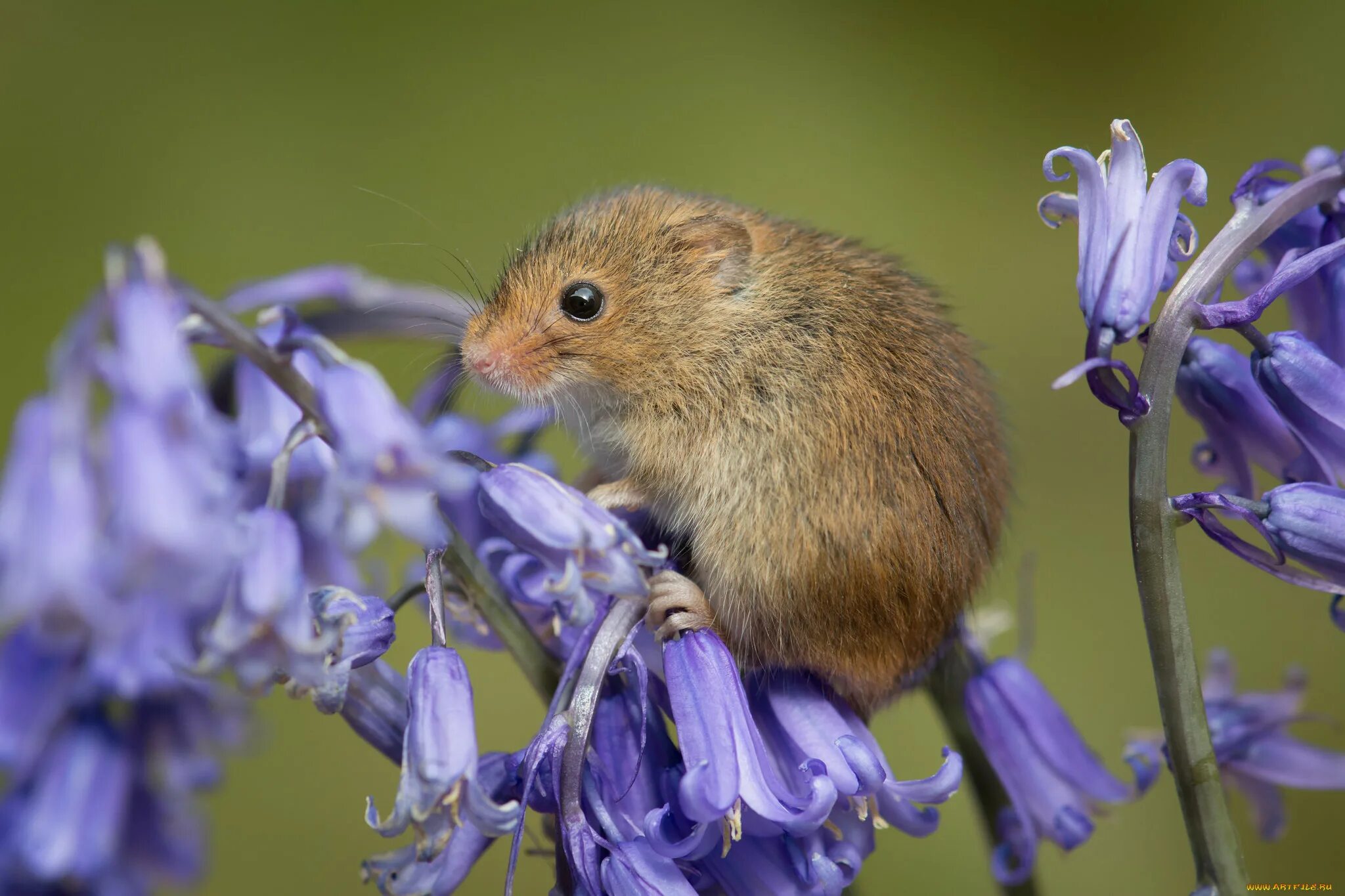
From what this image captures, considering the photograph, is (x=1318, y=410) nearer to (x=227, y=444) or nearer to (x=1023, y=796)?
(x=1023, y=796)

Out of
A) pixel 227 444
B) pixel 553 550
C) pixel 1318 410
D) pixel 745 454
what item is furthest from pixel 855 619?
pixel 227 444

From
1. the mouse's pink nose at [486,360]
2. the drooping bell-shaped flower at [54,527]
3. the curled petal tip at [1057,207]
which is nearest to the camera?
the drooping bell-shaped flower at [54,527]

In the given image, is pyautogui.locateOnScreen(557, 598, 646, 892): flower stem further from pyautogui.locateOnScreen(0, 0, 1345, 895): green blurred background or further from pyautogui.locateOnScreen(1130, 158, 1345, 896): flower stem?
pyautogui.locateOnScreen(0, 0, 1345, 895): green blurred background

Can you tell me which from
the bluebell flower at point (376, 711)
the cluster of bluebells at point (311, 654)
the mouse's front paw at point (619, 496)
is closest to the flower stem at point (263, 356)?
the cluster of bluebells at point (311, 654)

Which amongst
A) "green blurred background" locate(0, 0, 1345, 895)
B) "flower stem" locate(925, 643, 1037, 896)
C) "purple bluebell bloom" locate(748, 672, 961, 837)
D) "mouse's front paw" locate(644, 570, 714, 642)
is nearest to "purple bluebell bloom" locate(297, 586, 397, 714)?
"mouse's front paw" locate(644, 570, 714, 642)

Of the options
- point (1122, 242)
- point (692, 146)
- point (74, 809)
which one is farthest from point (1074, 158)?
point (692, 146)

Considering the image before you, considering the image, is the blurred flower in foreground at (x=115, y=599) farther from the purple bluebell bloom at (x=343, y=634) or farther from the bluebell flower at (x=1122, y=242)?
the bluebell flower at (x=1122, y=242)
